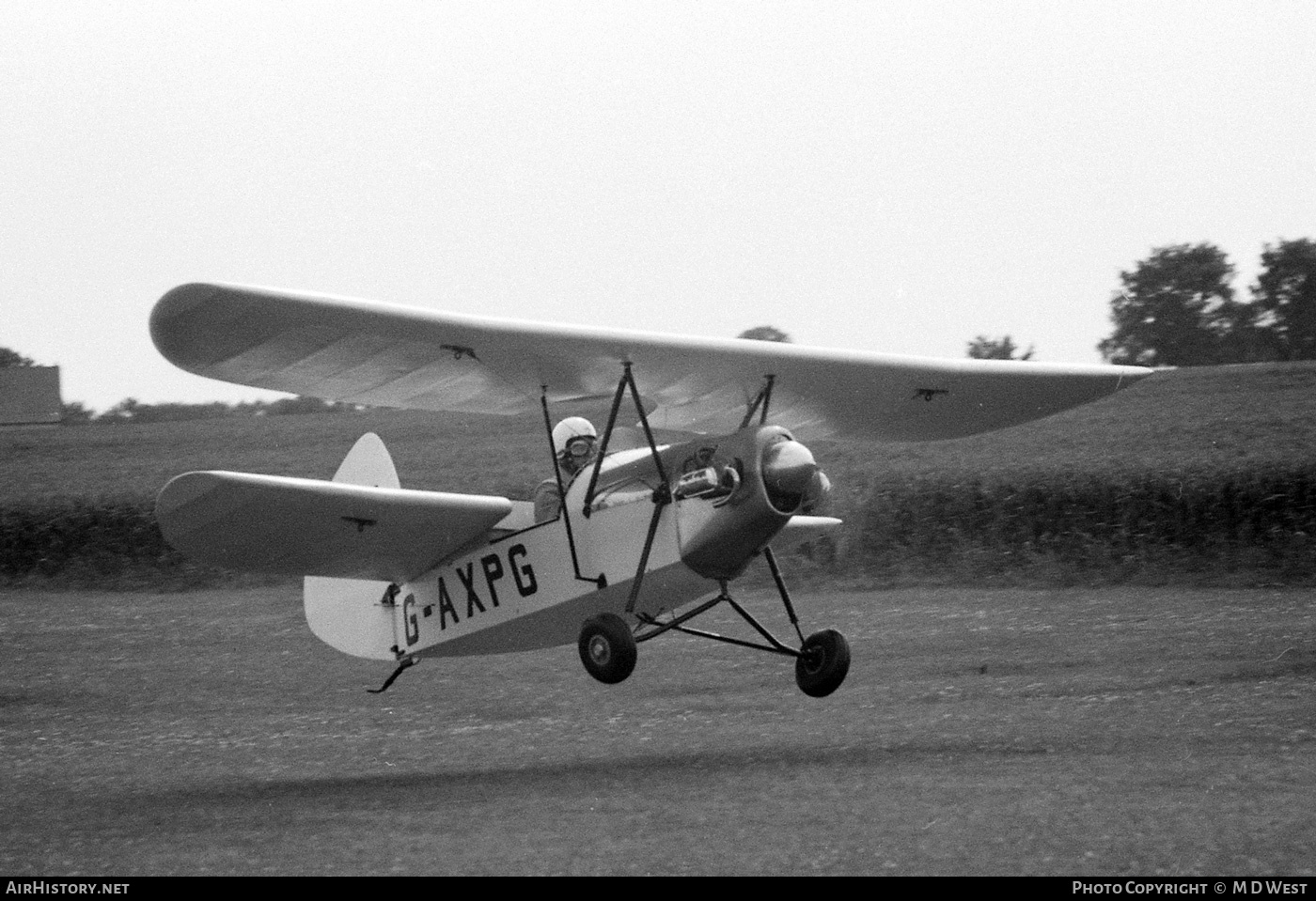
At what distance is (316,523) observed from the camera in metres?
12.3

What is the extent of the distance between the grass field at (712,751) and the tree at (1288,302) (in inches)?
910

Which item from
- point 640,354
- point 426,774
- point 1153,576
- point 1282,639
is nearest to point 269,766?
point 426,774

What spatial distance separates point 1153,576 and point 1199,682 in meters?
8.81

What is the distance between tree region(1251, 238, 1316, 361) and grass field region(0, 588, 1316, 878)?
910 inches

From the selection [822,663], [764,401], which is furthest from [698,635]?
[764,401]

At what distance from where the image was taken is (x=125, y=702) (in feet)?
66.5

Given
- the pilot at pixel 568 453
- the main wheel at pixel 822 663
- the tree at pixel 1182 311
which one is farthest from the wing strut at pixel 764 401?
the tree at pixel 1182 311

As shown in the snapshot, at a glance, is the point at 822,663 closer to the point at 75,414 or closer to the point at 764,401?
the point at 764,401

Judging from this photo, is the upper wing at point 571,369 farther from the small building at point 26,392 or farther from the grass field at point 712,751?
the small building at point 26,392

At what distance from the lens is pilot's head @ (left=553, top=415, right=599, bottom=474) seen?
12.8 meters

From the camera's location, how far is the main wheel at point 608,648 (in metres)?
11.2

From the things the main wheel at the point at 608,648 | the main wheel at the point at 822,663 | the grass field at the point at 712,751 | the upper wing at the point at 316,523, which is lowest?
the grass field at the point at 712,751

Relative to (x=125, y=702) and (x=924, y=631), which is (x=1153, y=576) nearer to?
(x=924, y=631)

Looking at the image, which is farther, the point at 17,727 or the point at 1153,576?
the point at 1153,576
